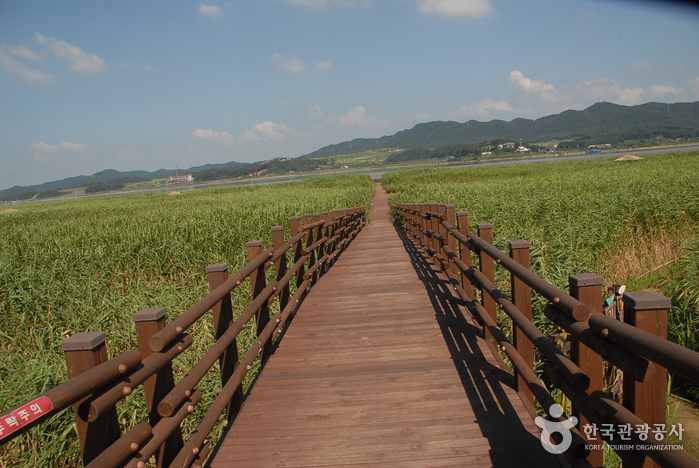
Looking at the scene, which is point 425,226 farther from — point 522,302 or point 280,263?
point 522,302

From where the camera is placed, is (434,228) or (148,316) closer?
(148,316)

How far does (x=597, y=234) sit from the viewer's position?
8.35m

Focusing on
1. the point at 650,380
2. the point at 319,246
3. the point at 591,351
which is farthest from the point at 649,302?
the point at 319,246

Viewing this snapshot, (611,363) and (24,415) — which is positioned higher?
(24,415)

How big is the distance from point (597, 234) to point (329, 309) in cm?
581

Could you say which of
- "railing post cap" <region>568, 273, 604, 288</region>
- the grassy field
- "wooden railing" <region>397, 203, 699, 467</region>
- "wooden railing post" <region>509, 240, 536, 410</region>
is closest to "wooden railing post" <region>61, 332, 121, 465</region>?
"wooden railing" <region>397, 203, 699, 467</region>

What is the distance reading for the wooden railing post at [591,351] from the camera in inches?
81.1

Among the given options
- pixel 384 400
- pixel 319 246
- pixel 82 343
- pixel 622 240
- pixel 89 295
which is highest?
pixel 82 343

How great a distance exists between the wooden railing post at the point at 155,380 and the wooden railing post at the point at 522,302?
226cm

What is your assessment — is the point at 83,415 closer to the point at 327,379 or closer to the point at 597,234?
the point at 327,379

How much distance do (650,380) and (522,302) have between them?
5.05ft

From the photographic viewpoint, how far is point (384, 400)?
315 centimetres

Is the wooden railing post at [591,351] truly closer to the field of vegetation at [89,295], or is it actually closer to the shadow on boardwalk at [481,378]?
the shadow on boardwalk at [481,378]

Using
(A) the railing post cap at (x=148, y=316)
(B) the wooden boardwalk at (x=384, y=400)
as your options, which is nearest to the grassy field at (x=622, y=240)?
(B) the wooden boardwalk at (x=384, y=400)
